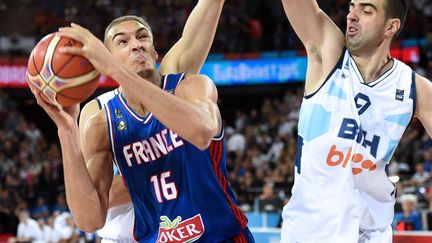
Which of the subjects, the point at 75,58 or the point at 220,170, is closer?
the point at 75,58

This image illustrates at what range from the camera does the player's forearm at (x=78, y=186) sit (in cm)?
363

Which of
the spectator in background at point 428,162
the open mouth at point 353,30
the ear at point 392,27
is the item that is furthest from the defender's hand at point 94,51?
the spectator in background at point 428,162

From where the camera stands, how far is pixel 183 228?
12.5 feet

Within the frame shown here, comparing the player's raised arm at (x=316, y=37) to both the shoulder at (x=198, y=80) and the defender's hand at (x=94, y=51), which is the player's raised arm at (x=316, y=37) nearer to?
the shoulder at (x=198, y=80)

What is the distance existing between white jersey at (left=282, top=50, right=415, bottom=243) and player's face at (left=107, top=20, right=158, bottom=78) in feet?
2.88

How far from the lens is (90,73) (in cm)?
339

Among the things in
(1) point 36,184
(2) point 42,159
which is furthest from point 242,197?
(2) point 42,159

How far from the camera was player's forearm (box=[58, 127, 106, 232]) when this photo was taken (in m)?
3.63

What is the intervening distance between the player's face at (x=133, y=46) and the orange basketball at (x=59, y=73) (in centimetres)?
34

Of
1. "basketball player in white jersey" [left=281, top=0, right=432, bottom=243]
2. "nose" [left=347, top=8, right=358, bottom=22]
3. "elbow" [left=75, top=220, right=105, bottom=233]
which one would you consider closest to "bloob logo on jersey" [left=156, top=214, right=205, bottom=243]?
"elbow" [left=75, top=220, right=105, bottom=233]

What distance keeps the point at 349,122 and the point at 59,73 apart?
152 centimetres

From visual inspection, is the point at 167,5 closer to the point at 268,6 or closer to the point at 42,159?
the point at 268,6

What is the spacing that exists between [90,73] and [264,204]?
889cm

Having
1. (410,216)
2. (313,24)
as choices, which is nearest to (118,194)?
(313,24)
